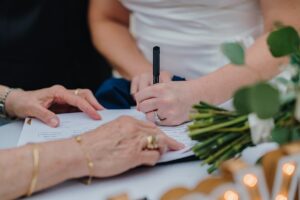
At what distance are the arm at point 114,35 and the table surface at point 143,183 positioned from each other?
1.72 ft

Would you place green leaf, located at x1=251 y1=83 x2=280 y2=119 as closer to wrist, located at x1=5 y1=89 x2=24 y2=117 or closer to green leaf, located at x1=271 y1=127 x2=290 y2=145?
green leaf, located at x1=271 y1=127 x2=290 y2=145

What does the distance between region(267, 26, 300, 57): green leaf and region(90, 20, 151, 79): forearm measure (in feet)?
2.13

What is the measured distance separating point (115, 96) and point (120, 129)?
31 cm

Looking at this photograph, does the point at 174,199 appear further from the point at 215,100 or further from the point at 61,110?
the point at 61,110

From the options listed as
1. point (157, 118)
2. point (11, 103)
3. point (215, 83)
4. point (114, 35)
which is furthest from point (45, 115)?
point (114, 35)

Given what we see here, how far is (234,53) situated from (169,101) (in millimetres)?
381

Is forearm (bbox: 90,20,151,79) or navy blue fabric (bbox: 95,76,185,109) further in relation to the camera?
forearm (bbox: 90,20,151,79)

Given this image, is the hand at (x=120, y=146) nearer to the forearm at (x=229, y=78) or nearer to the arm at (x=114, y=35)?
the forearm at (x=229, y=78)

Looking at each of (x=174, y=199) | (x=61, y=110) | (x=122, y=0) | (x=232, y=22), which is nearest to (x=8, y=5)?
(x=122, y=0)

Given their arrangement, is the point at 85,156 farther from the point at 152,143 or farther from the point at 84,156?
the point at 152,143

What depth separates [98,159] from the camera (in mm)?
896

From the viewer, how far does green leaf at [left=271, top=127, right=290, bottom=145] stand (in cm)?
78

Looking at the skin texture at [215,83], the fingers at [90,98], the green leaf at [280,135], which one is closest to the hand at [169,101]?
the skin texture at [215,83]

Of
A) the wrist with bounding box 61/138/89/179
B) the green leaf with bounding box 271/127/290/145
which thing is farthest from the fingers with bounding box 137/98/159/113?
the green leaf with bounding box 271/127/290/145
